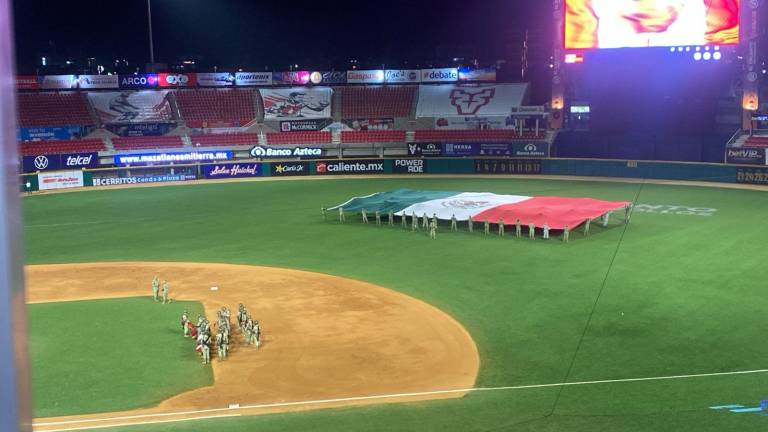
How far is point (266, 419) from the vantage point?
12.3 meters

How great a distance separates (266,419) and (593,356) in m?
7.06

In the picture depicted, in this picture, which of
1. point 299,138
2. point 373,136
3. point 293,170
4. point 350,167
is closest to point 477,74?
point 373,136

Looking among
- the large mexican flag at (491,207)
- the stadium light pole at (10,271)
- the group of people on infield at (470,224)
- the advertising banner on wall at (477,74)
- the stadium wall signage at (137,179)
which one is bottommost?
the group of people on infield at (470,224)

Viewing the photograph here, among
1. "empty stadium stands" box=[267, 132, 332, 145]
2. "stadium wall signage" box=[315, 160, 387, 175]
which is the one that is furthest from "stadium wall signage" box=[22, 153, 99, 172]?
"stadium wall signage" box=[315, 160, 387, 175]

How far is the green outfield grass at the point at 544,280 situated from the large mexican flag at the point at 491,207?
974 mm

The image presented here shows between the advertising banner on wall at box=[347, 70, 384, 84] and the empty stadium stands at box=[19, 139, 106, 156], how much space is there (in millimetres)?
21358

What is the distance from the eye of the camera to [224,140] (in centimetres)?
5809

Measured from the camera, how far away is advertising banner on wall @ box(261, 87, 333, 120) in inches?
2473

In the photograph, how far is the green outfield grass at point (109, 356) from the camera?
13789 millimetres

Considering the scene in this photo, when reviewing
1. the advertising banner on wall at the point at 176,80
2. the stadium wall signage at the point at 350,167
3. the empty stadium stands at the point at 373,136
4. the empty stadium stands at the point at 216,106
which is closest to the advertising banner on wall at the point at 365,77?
the empty stadium stands at the point at 373,136

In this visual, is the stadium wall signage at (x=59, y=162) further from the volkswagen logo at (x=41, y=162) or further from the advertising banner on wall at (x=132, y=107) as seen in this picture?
the advertising banner on wall at (x=132, y=107)

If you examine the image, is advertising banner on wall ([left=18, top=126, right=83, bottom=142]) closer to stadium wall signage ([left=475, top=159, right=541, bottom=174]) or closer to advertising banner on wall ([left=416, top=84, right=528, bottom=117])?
advertising banner on wall ([left=416, top=84, right=528, bottom=117])

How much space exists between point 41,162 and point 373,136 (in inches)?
938

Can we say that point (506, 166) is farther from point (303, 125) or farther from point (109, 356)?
point (109, 356)
